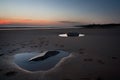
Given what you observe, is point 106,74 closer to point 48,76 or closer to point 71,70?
point 71,70

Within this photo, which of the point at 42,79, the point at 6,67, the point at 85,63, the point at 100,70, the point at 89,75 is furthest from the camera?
the point at 85,63

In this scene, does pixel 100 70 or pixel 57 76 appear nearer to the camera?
pixel 57 76

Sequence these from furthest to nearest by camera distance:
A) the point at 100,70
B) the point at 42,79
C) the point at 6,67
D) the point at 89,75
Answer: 1. the point at 6,67
2. the point at 100,70
3. the point at 89,75
4. the point at 42,79

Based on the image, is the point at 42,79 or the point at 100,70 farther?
the point at 100,70

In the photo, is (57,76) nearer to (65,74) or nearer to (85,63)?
(65,74)

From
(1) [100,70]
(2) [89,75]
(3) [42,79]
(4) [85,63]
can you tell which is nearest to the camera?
(3) [42,79]

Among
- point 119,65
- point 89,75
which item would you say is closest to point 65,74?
point 89,75

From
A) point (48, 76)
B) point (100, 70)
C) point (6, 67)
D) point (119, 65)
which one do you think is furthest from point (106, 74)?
point (6, 67)

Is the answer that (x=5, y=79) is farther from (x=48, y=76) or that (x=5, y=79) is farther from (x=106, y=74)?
(x=106, y=74)

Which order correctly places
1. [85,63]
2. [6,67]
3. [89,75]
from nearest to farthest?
[89,75] < [6,67] < [85,63]
